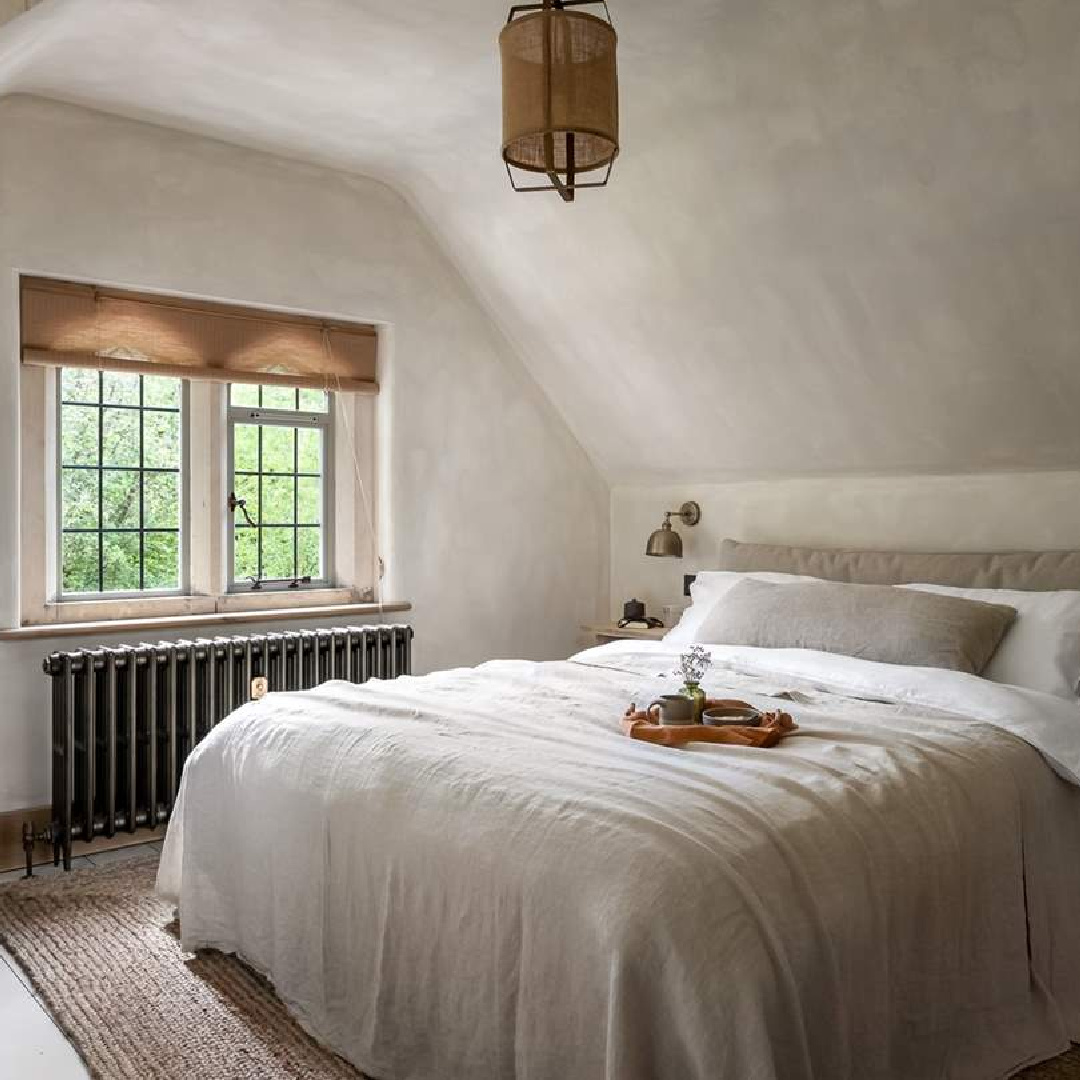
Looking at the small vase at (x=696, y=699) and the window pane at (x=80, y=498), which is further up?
the window pane at (x=80, y=498)

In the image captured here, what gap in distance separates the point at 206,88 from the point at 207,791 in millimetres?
2344

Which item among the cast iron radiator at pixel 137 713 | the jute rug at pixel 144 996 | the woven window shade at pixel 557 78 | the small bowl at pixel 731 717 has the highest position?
the woven window shade at pixel 557 78

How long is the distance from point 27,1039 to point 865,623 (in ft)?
8.22

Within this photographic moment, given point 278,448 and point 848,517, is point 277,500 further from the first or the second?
point 848,517

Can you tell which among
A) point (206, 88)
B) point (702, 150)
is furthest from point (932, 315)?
point (206, 88)

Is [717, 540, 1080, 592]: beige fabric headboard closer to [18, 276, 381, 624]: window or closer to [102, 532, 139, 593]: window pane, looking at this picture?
[18, 276, 381, 624]: window

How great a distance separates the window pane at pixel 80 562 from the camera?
3.83 meters

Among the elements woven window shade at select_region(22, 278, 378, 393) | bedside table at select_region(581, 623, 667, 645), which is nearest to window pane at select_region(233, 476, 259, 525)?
woven window shade at select_region(22, 278, 378, 393)

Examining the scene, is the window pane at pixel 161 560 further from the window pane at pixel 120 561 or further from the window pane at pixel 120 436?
the window pane at pixel 120 436

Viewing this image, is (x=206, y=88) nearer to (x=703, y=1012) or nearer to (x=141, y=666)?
(x=141, y=666)

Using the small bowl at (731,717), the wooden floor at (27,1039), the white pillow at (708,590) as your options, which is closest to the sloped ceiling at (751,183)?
the white pillow at (708,590)

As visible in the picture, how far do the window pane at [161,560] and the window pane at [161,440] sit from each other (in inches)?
10.8

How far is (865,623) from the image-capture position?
328 cm

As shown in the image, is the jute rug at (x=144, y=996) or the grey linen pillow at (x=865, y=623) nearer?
the jute rug at (x=144, y=996)
